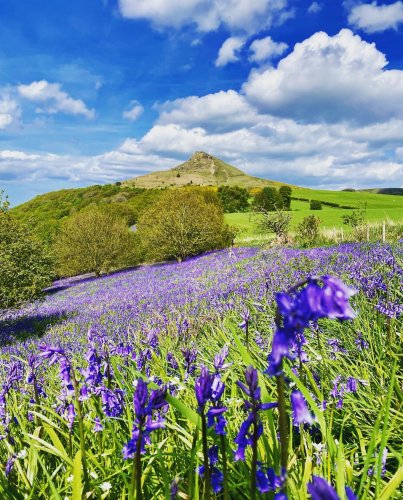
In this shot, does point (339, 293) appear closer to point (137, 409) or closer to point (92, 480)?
point (137, 409)

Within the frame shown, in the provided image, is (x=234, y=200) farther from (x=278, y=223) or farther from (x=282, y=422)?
(x=282, y=422)

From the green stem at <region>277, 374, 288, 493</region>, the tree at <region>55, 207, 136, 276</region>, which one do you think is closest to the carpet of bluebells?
the green stem at <region>277, 374, 288, 493</region>

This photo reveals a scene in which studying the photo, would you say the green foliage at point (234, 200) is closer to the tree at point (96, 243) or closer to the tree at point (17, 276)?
the tree at point (96, 243)

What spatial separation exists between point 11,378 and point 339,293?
2.71m

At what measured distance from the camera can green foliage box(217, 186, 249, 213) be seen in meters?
79.1

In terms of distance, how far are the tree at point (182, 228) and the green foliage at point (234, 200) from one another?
132 feet

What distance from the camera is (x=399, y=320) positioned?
4363 millimetres

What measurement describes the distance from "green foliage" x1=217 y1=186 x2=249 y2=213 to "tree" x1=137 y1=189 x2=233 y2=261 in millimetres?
40312

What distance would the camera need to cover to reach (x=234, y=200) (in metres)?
79.7

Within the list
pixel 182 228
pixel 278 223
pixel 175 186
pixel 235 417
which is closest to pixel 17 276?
pixel 235 417

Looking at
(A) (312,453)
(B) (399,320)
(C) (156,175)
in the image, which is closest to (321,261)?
(B) (399,320)

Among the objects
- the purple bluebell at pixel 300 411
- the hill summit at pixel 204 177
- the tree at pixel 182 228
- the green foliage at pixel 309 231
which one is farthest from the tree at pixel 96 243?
the hill summit at pixel 204 177

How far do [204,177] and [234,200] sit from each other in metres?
92.4

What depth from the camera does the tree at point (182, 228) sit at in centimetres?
3488
